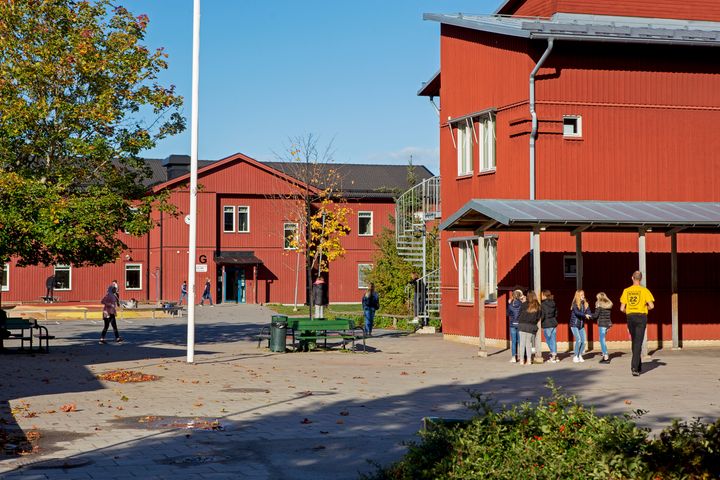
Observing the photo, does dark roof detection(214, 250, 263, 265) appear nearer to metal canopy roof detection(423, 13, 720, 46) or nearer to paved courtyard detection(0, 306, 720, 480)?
paved courtyard detection(0, 306, 720, 480)

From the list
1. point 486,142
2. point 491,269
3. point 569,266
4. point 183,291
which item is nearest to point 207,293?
point 183,291

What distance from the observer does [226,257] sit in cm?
6500

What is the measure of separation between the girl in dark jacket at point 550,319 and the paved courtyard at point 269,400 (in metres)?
0.43

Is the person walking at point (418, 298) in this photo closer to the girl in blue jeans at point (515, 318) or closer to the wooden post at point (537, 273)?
the girl in blue jeans at point (515, 318)

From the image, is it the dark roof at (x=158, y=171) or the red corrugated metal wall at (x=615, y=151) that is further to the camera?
the dark roof at (x=158, y=171)

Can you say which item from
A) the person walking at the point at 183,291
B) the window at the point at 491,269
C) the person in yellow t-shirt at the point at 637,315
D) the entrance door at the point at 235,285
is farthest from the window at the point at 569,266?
the entrance door at the point at 235,285

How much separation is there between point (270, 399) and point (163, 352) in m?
11.4

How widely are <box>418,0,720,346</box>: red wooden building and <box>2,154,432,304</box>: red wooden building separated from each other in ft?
124

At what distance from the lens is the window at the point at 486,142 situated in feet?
91.9

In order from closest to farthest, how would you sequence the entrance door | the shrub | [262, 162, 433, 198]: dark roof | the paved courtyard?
the shrub, the paved courtyard, the entrance door, [262, 162, 433, 198]: dark roof

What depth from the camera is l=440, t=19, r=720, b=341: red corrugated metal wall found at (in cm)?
2633

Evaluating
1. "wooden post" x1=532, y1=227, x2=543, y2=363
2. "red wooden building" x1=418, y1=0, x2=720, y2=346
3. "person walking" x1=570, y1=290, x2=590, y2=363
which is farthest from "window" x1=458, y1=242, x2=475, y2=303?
"person walking" x1=570, y1=290, x2=590, y2=363

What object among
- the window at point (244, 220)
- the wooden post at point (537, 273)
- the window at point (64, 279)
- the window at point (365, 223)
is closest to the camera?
the wooden post at point (537, 273)

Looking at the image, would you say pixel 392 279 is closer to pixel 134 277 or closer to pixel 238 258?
pixel 238 258
